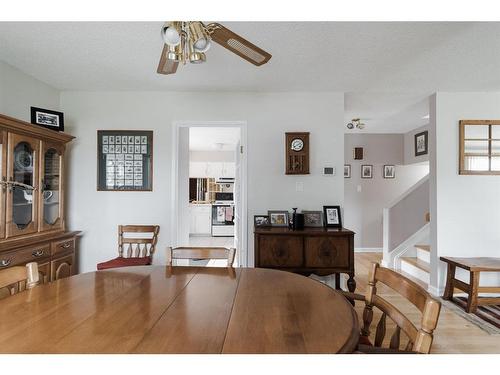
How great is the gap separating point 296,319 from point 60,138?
279 cm

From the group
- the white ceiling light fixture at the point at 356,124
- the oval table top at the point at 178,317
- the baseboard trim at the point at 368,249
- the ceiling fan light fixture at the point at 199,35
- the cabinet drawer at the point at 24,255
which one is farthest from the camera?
the baseboard trim at the point at 368,249

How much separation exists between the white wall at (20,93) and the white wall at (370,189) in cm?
473

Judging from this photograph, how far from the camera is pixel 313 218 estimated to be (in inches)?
123

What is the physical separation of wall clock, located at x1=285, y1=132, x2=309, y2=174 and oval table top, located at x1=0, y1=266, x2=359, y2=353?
1.90 metres

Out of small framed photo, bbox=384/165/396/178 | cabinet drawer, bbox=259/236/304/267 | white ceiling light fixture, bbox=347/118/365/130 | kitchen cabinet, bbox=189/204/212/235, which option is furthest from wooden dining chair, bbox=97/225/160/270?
small framed photo, bbox=384/165/396/178

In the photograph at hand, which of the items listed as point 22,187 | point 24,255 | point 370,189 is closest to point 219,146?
point 370,189

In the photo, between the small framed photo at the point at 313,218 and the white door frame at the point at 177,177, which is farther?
the white door frame at the point at 177,177

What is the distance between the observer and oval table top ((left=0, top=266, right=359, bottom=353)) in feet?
2.50

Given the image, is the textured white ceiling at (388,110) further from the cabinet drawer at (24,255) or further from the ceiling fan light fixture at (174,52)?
the cabinet drawer at (24,255)

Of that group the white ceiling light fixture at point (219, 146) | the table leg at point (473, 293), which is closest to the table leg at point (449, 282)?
the table leg at point (473, 293)

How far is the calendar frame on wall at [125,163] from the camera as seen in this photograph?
10.6ft
